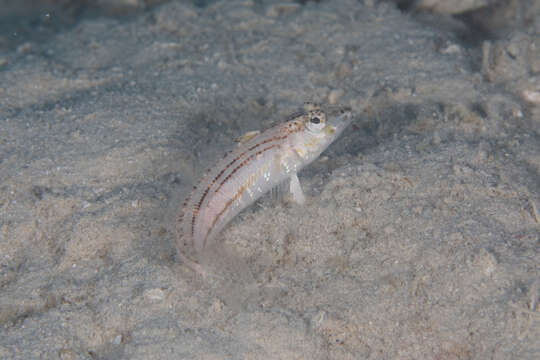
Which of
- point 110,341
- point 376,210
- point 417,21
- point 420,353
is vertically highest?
point 417,21

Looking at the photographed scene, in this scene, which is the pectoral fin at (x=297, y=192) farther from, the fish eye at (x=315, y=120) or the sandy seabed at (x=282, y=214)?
the fish eye at (x=315, y=120)

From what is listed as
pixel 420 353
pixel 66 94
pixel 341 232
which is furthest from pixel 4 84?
pixel 420 353

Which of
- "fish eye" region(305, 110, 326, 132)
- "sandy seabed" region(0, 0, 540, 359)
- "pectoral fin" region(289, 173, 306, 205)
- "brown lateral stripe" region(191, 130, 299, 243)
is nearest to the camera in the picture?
"sandy seabed" region(0, 0, 540, 359)

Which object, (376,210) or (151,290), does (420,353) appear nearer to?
(376,210)

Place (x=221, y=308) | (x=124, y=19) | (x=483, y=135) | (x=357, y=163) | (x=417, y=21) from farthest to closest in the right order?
(x=124, y=19)
(x=417, y=21)
(x=483, y=135)
(x=357, y=163)
(x=221, y=308)

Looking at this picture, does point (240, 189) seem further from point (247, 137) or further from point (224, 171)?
point (247, 137)

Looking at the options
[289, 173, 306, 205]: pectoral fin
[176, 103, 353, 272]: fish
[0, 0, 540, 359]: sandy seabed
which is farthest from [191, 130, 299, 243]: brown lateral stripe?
[289, 173, 306, 205]: pectoral fin

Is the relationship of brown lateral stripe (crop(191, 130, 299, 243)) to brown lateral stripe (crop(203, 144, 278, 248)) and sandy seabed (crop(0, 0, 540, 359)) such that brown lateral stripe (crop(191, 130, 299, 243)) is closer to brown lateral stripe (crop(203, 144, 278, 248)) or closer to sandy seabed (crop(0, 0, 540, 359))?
brown lateral stripe (crop(203, 144, 278, 248))

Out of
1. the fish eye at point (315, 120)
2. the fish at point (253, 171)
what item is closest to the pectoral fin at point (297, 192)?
the fish at point (253, 171)
